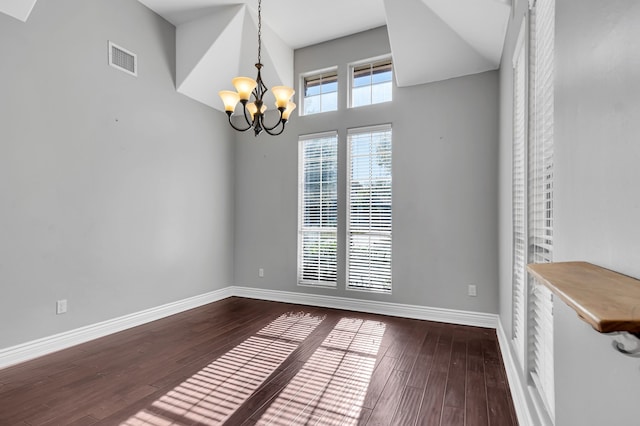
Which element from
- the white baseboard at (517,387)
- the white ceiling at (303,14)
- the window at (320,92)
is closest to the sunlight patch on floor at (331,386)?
the white baseboard at (517,387)

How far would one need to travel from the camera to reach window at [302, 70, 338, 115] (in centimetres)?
463

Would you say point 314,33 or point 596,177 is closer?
point 596,177

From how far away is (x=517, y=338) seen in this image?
231 centimetres

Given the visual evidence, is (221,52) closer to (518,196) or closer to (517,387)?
(518,196)

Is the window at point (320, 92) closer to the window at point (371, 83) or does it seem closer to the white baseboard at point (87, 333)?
the window at point (371, 83)

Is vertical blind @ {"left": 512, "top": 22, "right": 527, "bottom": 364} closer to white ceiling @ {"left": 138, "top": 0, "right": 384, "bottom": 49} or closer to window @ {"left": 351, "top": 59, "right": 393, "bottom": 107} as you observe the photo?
window @ {"left": 351, "top": 59, "right": 393, "bottom": 107}

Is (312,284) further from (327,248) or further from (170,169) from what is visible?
(170,169)

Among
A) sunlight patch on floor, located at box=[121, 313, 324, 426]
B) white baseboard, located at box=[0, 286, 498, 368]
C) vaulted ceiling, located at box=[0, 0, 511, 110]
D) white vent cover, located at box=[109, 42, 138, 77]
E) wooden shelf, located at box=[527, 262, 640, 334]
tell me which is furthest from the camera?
white vent cover, located at box=[109, 42, 138, 77]

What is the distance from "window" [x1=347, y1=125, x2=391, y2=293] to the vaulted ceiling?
2.72 feet

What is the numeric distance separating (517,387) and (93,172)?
13.2 feet

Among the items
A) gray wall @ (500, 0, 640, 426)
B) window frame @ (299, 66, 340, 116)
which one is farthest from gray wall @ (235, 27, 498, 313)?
gray wall @ (500, 0, 640, 426)

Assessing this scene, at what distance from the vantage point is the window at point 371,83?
14.0ft

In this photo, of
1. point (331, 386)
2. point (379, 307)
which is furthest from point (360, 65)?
point (331, 386)

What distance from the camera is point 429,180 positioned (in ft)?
13.0
